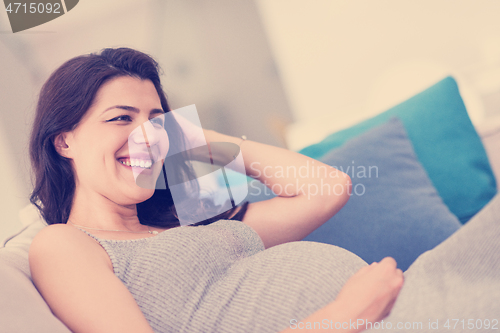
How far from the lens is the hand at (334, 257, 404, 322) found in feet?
2.00

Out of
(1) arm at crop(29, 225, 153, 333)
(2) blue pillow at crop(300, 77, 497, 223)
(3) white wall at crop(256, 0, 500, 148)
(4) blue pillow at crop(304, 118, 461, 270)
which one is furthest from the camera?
(3) white wall at crop(256, 0, 500, 148)

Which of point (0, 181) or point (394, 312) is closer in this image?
point (394, 312)

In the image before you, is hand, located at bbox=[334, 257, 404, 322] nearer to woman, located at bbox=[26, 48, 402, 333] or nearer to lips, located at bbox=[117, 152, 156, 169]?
woman, located at bbox=[26, 48, 402, 333]

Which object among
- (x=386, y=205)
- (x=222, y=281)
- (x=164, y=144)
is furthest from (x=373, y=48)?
(x=222, y=281)

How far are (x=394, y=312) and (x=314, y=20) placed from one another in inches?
58.6

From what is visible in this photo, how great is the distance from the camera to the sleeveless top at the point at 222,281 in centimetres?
64

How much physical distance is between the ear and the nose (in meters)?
0.18

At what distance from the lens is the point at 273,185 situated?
105 cm

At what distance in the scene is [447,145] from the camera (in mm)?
1145

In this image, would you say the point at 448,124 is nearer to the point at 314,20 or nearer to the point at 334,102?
the point at 334,102

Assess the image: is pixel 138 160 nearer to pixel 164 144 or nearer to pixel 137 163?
pixel 137 163

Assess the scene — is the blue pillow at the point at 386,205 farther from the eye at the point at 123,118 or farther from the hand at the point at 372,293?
the eye at the point at 123,118

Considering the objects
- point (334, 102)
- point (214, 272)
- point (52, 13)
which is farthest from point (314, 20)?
point (214, 272)

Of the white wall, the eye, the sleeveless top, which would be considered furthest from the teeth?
the white wall
